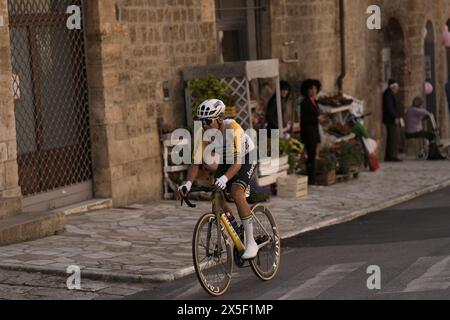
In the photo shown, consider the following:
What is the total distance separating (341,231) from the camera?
1486 centimetres

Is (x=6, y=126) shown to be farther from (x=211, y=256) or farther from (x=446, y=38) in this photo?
(x=446, y=38)

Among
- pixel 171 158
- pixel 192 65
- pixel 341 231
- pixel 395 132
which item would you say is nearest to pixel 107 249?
pixel 341 231

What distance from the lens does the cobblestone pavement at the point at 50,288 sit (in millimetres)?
10562

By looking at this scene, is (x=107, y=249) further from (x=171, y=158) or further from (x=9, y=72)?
(x=171, y=158)

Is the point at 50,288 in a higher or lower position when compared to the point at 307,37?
lower

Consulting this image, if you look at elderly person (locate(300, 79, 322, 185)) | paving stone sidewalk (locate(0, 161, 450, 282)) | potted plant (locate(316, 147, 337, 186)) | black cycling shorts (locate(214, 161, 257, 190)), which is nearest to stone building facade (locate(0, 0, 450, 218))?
paving stone sidewalk (locate(0, 161, 450, 282))

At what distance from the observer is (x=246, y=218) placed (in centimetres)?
1071

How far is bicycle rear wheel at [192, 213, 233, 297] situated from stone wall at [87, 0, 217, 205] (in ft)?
20.0

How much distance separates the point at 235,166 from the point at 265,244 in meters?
0.93

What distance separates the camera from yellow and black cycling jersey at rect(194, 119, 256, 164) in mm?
10562

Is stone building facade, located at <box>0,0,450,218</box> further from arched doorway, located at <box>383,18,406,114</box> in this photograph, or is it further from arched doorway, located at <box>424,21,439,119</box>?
arched doorway, located at <box>424,21,439,119</box>

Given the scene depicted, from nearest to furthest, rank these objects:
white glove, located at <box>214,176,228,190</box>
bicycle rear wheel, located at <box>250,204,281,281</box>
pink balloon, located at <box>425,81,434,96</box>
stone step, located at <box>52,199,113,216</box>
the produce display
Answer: white glove, located at <box>214,176,228,190</box> < bicycle rear wheel, located at <box>250,204,281,281</box> < stone step, located at <box>52,199,113,216</box> < the produce display < pink balloon, located at <box>425,81,434,96</box>

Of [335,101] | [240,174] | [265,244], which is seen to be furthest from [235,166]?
[335,101]

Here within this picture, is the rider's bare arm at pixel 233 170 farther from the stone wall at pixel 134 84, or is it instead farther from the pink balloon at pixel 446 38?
the pink balloon at pixel 446 38
